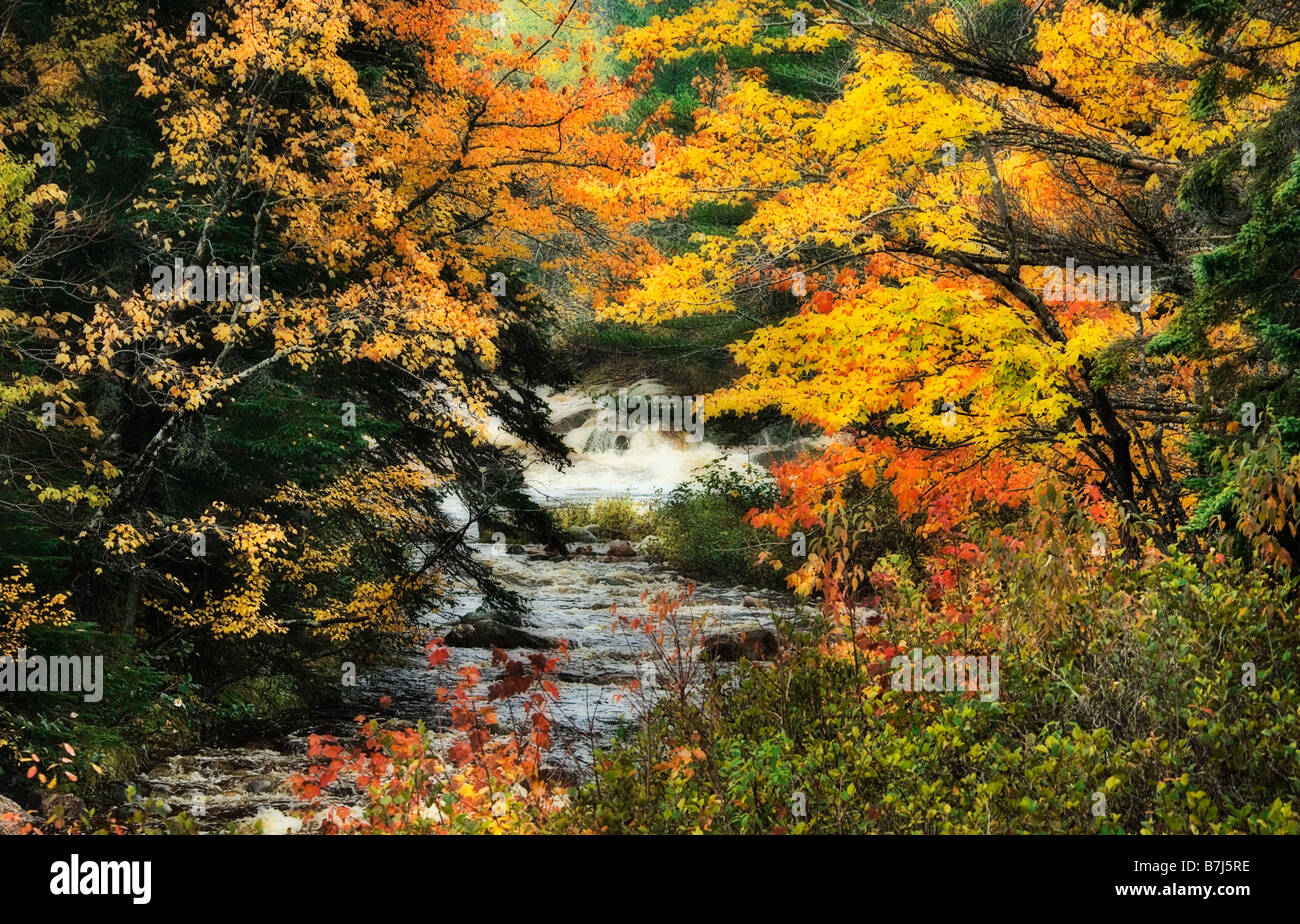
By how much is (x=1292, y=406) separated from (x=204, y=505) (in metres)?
10.4

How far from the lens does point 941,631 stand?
6797mm

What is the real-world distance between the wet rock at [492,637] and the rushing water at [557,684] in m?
0.22

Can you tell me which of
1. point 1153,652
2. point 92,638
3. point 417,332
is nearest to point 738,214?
point 417,332

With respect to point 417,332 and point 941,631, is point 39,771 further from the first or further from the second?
point 941,631
